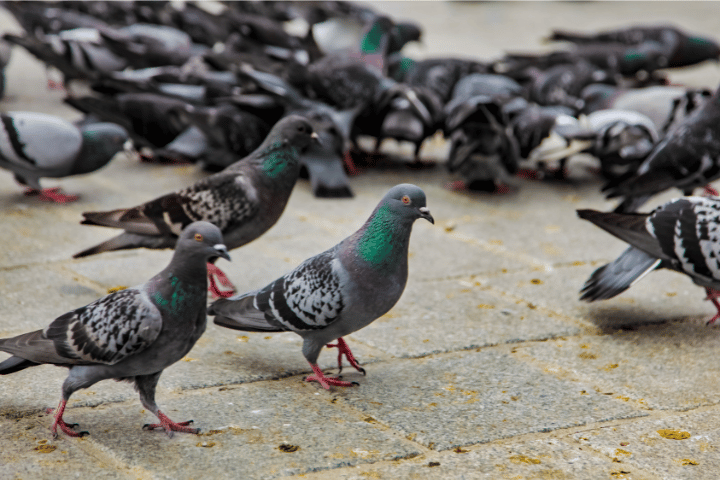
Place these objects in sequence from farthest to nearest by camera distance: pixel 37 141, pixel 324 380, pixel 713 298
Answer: pixel 37 141
pixel 713 298
pixel 324 380

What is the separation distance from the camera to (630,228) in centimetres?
392

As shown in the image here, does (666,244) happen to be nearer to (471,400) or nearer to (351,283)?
(471,400)

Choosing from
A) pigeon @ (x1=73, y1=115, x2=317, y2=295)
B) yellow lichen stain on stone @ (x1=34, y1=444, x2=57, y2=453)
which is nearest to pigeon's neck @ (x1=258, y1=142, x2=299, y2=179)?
pigeon @ (x1=73, y1=115, x2=317, y2=295)

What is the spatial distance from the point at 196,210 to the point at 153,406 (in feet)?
5.14

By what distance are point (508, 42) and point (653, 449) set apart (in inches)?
476

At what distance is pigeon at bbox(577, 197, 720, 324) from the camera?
3.68 metres

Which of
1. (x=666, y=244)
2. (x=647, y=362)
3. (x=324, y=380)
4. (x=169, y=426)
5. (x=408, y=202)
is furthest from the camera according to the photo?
(x=666, y=244)

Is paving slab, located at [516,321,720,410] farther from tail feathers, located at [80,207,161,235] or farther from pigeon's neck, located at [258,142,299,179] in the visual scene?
tail feathers, located at [80,207,161,235]

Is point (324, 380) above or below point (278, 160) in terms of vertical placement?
below

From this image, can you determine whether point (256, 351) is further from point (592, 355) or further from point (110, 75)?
point (110, 75)

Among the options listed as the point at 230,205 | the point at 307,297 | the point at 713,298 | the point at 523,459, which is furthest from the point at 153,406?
the point at 713,298

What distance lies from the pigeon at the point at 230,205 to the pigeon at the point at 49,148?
5.34ft

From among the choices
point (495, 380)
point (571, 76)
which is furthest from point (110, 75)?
point (495, 380)

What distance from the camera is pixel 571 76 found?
8.53 meters
